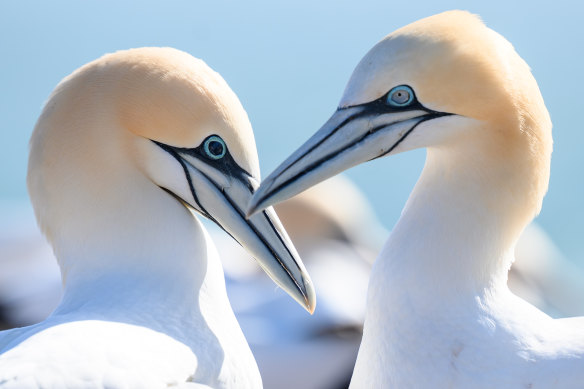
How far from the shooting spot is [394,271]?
3209mm

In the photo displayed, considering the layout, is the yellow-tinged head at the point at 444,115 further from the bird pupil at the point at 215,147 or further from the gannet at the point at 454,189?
the bird pupil at the point at 215,147

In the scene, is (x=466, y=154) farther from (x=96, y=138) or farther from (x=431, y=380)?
(x=96, y=138)

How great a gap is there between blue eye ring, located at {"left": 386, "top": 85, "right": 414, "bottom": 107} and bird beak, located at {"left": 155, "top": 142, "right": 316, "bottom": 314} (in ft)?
1.92

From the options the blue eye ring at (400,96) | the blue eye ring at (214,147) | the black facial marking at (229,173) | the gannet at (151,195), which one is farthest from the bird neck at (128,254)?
the blue eye ring at (400,96)

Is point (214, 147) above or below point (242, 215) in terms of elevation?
above

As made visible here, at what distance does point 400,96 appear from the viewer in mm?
3051

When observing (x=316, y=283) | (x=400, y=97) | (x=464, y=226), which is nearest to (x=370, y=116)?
(x=400, y=97)

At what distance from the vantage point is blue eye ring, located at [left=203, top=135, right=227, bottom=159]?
125 inches

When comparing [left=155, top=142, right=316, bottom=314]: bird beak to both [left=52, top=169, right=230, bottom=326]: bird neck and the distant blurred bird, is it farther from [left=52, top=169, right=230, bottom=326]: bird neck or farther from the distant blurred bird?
the distant blurred bird

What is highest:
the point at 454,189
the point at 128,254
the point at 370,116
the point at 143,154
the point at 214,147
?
the point at 370,116

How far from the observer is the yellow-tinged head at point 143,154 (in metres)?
3.14

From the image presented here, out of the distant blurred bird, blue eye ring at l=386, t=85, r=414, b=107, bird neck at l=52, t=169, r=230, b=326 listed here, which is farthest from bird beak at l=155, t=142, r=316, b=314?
the distant blurred bird

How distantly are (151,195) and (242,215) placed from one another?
35 cm

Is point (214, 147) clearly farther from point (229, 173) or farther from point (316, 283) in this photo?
point (316, 283)
